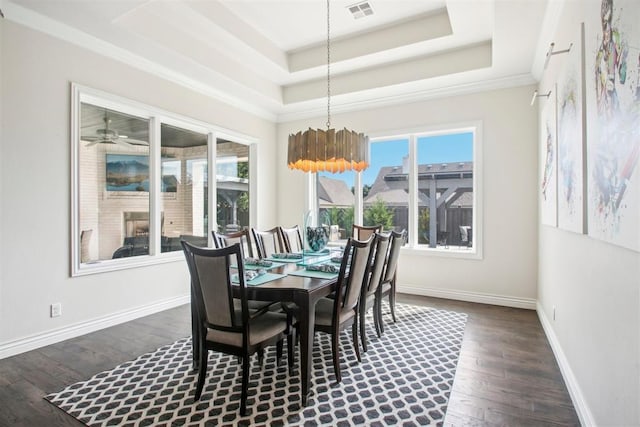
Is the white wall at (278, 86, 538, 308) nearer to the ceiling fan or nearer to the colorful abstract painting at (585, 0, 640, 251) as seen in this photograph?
the colorful abstract painting at (585, 0, 640, 251)

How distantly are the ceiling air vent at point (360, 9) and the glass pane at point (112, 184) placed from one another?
2.70m

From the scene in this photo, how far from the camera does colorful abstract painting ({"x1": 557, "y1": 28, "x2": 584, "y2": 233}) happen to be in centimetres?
202

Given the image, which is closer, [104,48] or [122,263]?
[104,48]

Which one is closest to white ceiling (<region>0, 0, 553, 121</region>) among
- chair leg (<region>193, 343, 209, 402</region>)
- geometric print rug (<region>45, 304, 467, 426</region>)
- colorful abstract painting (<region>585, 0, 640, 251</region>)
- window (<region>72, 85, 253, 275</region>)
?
window (<region>72, 85, 253, 275</region>)

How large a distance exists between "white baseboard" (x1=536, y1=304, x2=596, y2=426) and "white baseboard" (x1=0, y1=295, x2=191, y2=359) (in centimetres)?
402

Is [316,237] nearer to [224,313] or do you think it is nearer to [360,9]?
[224,313]

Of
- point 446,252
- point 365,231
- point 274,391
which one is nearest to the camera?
point 274,391

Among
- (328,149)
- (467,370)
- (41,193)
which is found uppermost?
(328,149)

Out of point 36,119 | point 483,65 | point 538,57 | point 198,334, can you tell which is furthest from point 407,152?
point 36,119

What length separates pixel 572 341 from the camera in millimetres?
2326

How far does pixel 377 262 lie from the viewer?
117 inches

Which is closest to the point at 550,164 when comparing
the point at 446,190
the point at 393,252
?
the point at 393,252

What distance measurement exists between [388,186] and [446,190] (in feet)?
2.83

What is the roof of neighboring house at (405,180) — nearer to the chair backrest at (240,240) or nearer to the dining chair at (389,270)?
the dining chair at (389,270)
